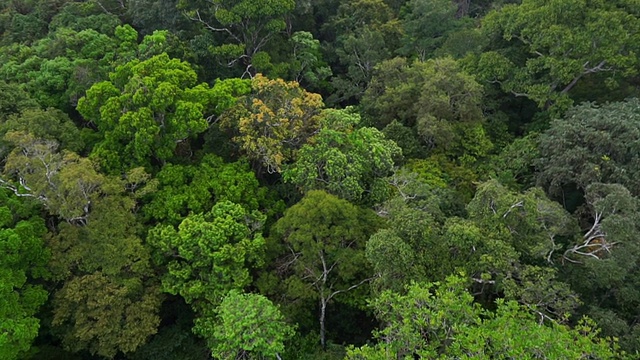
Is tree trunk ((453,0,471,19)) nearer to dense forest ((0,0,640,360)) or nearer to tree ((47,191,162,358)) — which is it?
dense forest ((0,0,640,360))

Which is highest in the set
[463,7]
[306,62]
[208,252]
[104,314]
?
[463,7]

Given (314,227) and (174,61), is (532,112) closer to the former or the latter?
(314,227)

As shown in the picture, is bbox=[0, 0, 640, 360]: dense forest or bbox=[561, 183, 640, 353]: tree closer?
bbox=[0, 0, 640, 360]: dense forest

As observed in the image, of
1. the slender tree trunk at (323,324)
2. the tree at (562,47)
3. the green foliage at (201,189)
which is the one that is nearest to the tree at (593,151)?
the tree at (562,47)

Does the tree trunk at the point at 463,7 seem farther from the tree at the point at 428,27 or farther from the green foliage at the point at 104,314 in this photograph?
the green foliage at the point at 104,314

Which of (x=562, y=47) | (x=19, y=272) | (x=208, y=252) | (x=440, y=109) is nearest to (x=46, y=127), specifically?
(x=19, y=272)

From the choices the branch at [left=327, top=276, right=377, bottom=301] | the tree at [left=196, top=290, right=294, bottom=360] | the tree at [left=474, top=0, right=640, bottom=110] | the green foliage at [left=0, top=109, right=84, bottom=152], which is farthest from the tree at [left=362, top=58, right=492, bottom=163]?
the green foliage at [left=0, top=109, right=84, bottom=152]

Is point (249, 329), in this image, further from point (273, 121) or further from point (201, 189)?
point (273, 121)
